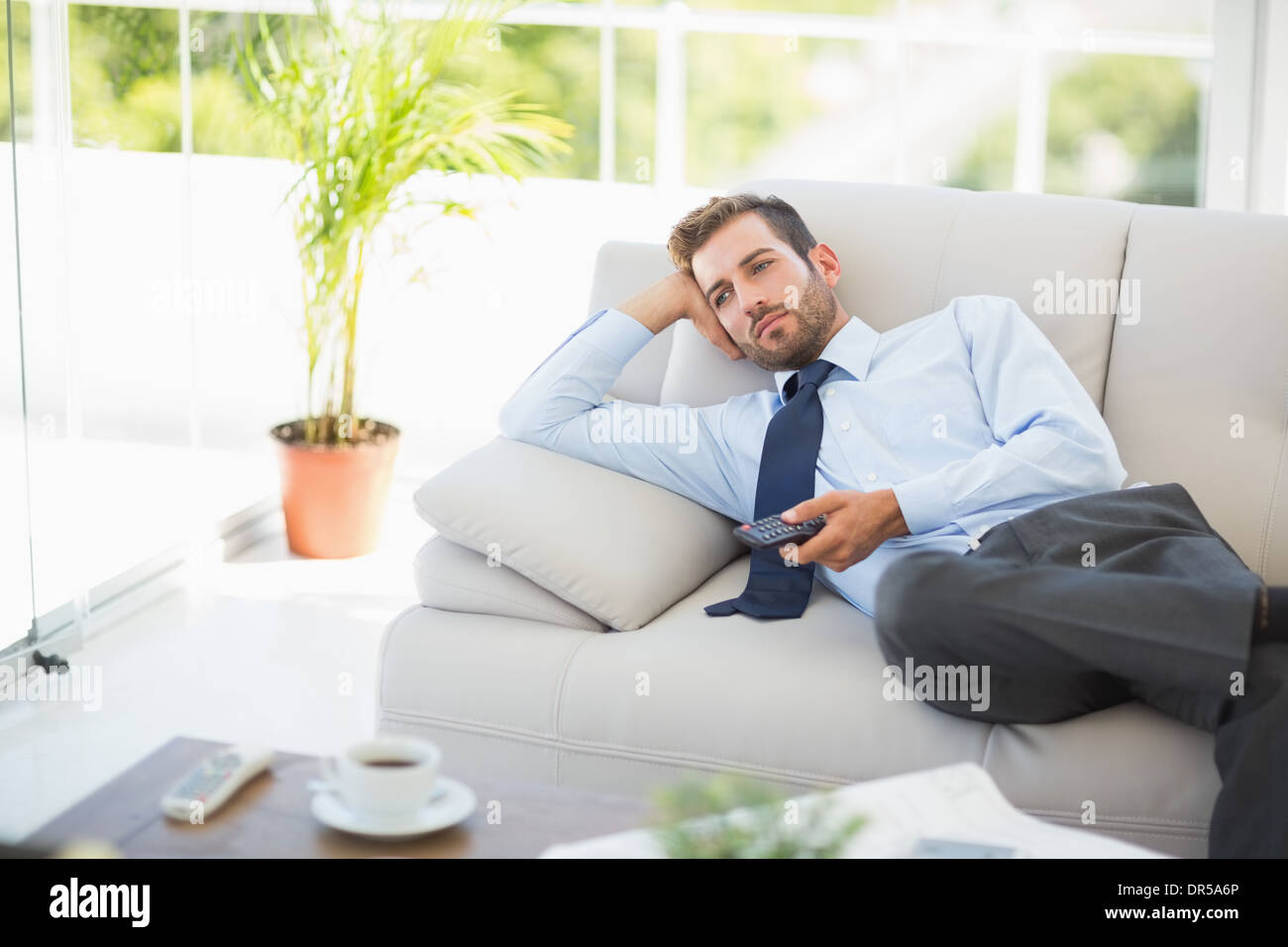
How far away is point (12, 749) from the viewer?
229 cm

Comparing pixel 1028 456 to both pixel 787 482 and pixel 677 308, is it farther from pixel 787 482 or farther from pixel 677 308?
pixel 677 308

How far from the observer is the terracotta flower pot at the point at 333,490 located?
127 inches

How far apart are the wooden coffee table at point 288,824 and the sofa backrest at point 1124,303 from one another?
1110 millimetres

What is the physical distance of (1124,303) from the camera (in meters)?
2.10

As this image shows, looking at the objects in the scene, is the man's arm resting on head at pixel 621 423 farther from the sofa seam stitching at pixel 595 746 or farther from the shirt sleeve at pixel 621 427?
the sofa seam stitching at pixel 595 746

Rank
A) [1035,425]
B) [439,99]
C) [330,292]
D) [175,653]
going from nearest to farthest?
[1035,425]
[175,653]
[330,292]
[439,99]

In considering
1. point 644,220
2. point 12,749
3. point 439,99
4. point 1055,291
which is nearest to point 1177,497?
point 1055,291

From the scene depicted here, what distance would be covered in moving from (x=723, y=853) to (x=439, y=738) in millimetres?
904

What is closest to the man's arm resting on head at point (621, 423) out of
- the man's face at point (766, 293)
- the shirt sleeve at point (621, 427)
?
the shirt sleeve at point (621, 427)

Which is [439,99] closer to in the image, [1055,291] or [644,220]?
[644,220]

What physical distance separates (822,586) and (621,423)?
16.3 inches

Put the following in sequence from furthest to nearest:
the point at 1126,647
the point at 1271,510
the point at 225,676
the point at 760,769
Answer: the point at 225,676 → the point at 1271,510 → the point at 760,769 → the point at 1126,647

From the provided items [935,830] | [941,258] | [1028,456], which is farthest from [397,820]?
[941,258]

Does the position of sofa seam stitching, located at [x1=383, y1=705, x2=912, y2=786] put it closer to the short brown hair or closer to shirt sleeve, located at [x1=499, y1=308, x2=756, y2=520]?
shirt sleeve, located at [x1=499, y1=308, x2=756, y2=520]
